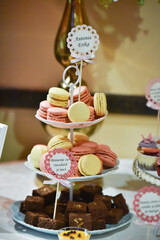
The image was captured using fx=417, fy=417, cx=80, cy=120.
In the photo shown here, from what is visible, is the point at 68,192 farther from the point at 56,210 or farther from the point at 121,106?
the point at 121,106

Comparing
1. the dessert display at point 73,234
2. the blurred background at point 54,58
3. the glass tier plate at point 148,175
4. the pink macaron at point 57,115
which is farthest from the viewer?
the blurred background at point 54,58

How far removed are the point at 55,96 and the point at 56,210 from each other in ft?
1.67

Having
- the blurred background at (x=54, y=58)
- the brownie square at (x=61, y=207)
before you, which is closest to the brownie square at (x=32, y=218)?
the brownie square at (x=61, y=207)

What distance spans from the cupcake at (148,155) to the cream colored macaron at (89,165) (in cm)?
42

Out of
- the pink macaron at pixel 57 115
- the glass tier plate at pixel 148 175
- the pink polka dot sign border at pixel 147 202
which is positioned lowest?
the glass tier plate at pixel 148 175

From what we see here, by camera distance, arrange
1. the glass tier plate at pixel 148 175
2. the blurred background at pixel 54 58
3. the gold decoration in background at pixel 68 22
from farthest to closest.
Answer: the blurred background at pixel 54 58, the gold decoration in background at pixel 68 22, the glass tier plate at pixel 148 175

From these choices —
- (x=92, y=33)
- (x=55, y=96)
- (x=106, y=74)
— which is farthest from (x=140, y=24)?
(x=55, y=96)

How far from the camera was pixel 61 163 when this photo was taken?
1709 millimetres

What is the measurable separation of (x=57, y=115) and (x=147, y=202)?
21.3 inches

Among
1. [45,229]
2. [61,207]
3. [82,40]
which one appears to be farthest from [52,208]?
[82,40]

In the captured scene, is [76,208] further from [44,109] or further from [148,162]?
[148,162]

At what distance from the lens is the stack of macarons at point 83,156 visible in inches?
71.6

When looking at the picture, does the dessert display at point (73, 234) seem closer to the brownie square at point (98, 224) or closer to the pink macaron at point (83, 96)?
the brownie square at point (98, 224)

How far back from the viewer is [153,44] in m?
3.16
